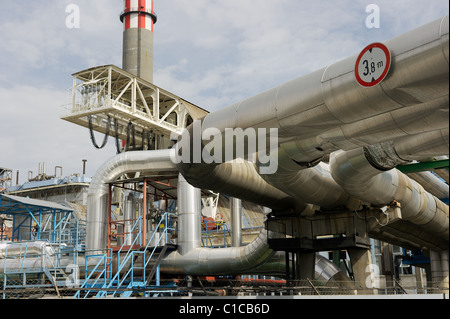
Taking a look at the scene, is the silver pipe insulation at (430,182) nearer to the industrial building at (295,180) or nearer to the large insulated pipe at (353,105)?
the industrial building at (295,180)

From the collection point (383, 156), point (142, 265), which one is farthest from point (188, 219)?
point (383, 156)

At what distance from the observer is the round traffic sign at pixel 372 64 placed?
242 inches

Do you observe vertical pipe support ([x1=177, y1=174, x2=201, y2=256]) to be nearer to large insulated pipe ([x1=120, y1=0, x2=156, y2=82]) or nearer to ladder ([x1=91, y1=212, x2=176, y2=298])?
ladder ([x1=91, y1=212, x2=176, y2=298])

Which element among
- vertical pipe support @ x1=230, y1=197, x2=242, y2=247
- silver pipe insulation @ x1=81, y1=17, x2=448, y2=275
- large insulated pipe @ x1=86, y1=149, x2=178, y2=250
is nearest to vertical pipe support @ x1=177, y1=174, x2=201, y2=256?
large insulated pipe @ x1=86, y1=149, x2=178, y2=250

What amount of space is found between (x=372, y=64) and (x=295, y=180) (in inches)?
217

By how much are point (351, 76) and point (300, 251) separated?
373 inches

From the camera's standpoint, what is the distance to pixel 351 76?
6.82 meters

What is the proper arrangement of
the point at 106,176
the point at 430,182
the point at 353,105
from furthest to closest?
the point at 106,176
the point at 430,182
the point at 353,105

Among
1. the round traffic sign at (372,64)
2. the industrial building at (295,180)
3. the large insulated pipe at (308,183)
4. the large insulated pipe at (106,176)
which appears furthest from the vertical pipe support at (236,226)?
the round traffic sign at (372,64)

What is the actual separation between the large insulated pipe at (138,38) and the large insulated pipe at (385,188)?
2675 cm

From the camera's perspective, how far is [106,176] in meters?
21.4

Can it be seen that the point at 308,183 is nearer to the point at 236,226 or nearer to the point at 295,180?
the point at 295,180
